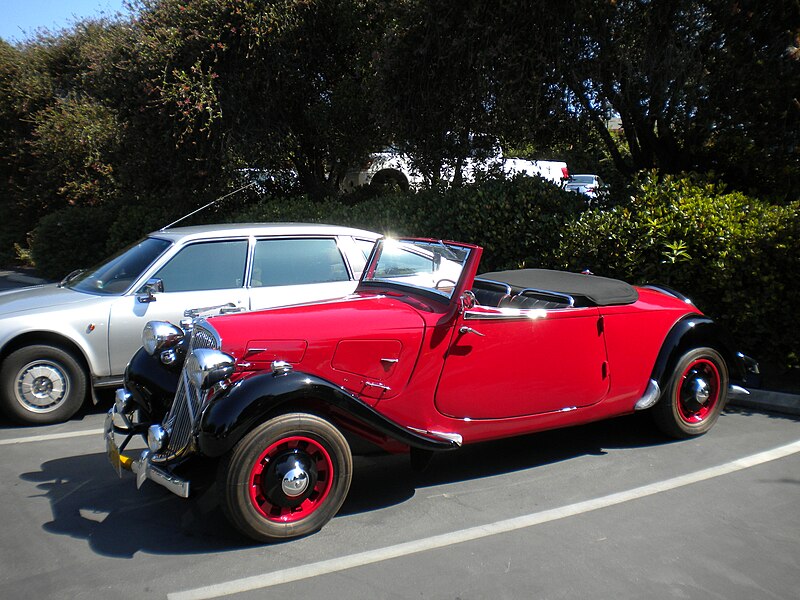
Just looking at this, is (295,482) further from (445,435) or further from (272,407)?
(445,435)

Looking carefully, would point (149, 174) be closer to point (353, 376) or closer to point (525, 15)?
point (525, 15)

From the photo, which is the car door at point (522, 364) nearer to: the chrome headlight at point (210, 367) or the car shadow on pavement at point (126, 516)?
the chrome headlight at point (210, 367)

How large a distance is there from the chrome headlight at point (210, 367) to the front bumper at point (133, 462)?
0.47 meters

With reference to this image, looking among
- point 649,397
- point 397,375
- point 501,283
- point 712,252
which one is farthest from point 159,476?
point 712,252

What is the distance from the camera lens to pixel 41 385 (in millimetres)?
5836

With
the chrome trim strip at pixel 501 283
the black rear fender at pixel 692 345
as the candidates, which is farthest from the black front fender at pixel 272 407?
the black rear fender at pixel 692 345

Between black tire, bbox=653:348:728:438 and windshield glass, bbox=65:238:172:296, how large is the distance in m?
4.38

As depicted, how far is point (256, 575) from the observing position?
343 cm

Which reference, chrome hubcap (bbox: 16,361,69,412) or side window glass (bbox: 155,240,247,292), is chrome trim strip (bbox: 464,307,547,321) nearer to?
side window glass (bbox: 155,240,247,292)

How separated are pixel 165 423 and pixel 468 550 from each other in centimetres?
187

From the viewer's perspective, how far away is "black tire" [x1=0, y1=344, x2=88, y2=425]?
5703mm

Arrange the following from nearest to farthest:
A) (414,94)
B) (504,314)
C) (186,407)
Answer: (186,407)
(504,314)
(414,94)

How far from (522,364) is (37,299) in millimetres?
4208

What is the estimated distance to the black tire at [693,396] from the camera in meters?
5.20
